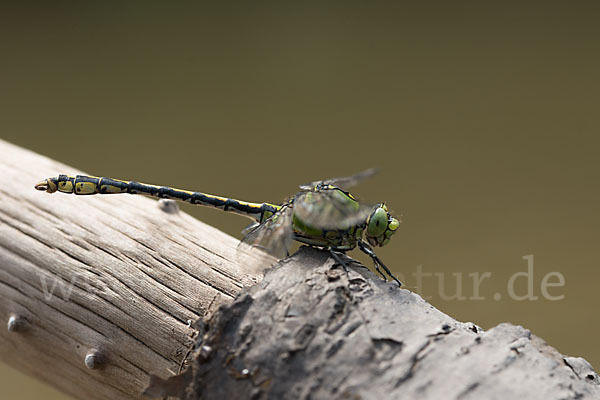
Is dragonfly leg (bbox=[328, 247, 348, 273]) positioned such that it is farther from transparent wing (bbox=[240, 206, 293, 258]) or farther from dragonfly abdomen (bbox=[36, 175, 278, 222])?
dragonfly abdomen (bbox=[36, 175, 278, 222])

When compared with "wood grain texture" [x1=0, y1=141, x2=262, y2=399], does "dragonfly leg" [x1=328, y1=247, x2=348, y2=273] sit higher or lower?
higher

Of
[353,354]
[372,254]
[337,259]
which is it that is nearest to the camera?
[353,354]

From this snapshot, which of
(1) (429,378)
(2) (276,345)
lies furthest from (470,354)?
(2) (276,345)

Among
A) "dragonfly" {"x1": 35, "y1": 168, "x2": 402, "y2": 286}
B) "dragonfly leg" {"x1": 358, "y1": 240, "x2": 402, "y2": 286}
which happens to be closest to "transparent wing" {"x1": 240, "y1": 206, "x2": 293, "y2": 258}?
→ "dragonfly" {"x1": 35, "y1": 168, "x2": 402, "y2": 286}

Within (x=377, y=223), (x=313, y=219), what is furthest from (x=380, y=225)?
(x=313, y=219)

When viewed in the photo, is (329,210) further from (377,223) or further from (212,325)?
(212,325)

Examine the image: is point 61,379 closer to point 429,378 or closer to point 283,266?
point 283,266
